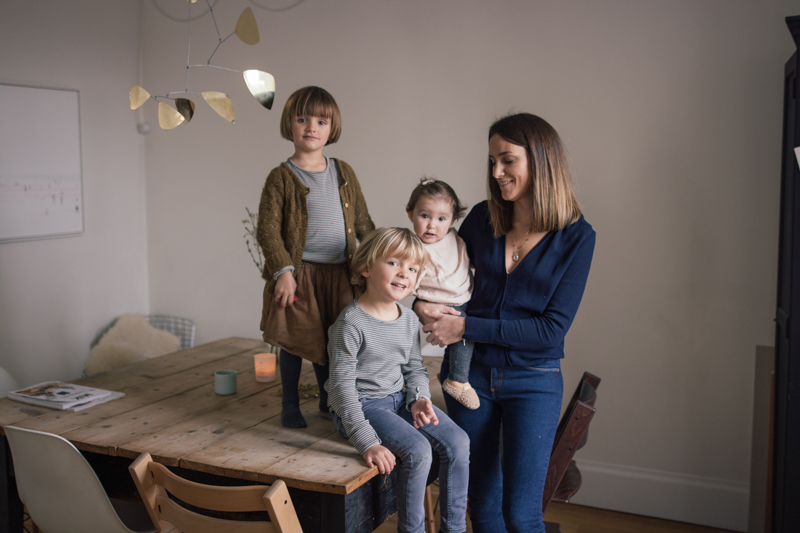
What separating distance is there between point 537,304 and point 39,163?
3076 mm

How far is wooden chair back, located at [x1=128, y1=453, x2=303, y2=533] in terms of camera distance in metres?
1.50

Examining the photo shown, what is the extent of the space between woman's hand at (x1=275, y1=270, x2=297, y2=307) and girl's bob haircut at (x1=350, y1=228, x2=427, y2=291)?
8.6 inches

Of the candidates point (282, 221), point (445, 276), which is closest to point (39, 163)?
point (282, 221)

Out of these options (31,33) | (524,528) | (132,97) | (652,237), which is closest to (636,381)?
(652,237)

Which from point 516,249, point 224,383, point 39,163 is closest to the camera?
point 516,249

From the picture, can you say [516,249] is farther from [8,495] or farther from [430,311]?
[8,495]

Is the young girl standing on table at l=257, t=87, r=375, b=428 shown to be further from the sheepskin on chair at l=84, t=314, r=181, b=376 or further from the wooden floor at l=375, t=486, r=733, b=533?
the sheepskin on chair at l=84, t=314, r=181, b=376

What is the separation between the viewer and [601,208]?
3004 millimetres

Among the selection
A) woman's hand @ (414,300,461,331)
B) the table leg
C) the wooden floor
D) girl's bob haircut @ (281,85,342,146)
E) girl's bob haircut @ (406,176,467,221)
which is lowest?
the wooden floor

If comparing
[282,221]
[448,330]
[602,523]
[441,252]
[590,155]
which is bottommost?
[602,523]

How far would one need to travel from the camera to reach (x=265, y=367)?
2.51 metres

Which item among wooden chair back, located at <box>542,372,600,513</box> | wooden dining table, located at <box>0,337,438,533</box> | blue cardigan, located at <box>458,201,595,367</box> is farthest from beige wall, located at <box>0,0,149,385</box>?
wooden chair back, located at <box>542,372,600,513</box>

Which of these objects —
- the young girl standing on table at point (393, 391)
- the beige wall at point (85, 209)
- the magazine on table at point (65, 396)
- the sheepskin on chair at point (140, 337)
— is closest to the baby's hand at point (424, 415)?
the young girl standing on table at point (393, 391)

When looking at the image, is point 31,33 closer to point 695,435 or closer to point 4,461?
point 4,461
